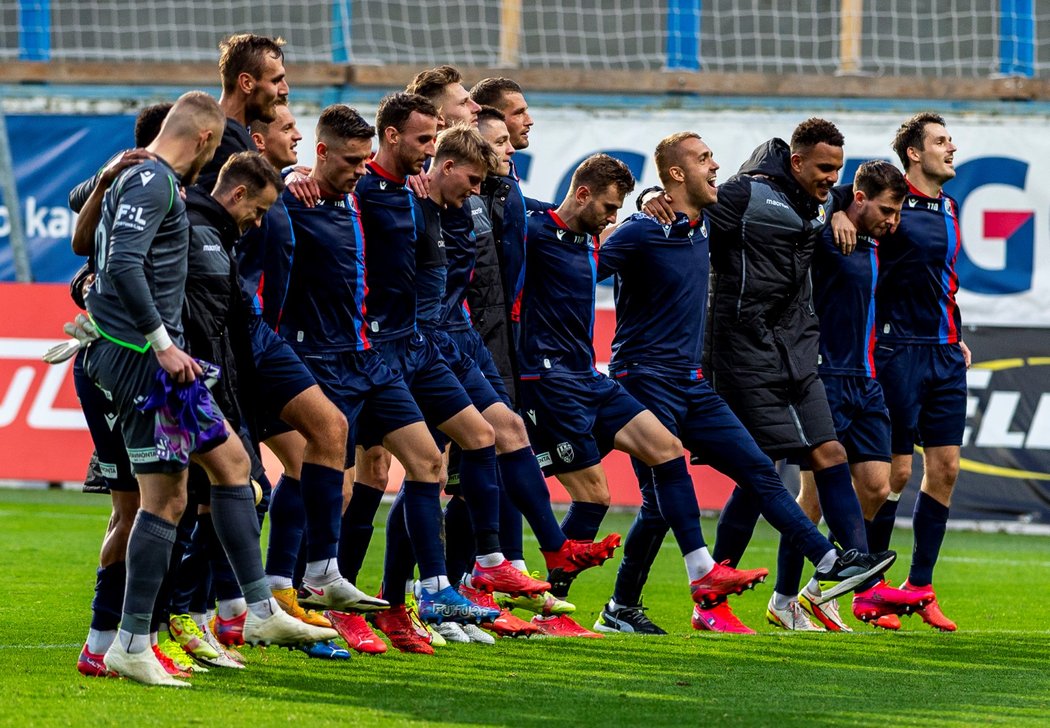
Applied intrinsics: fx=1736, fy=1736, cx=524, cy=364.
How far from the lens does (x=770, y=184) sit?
7801 millimetres

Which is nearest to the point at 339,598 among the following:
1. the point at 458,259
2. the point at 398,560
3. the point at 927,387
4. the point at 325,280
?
the point at 398,560

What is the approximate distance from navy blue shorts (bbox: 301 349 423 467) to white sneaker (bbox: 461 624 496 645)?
1.00 m

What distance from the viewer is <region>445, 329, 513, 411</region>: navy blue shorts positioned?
22.7 feet

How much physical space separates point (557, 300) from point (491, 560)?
1215mm

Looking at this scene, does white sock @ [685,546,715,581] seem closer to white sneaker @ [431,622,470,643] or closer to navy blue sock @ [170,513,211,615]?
white sneaker @ [431,622,470,643]

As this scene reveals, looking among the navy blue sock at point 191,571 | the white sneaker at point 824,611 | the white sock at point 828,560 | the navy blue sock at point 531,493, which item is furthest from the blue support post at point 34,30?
the white sock at point 828,560

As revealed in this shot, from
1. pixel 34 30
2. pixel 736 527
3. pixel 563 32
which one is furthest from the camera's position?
pixel 563 32

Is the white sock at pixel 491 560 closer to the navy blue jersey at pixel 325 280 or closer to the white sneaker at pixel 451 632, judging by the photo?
the white sneaker at pixel 451 632

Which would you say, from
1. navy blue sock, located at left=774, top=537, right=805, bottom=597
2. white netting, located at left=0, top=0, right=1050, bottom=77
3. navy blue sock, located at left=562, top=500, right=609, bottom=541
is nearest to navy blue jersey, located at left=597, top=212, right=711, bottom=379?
navy blue sock, located at left=562, top=500, right=609, bottom=541

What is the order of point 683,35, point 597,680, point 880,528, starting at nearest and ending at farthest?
point 597,680 → point 880,528 → point 683,35

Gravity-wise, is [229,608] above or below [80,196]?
below

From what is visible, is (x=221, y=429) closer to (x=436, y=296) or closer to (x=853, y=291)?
(x=436, y=296)

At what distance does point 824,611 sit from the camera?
26.0 ft

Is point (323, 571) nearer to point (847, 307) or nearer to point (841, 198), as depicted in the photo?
point (847, 307)
